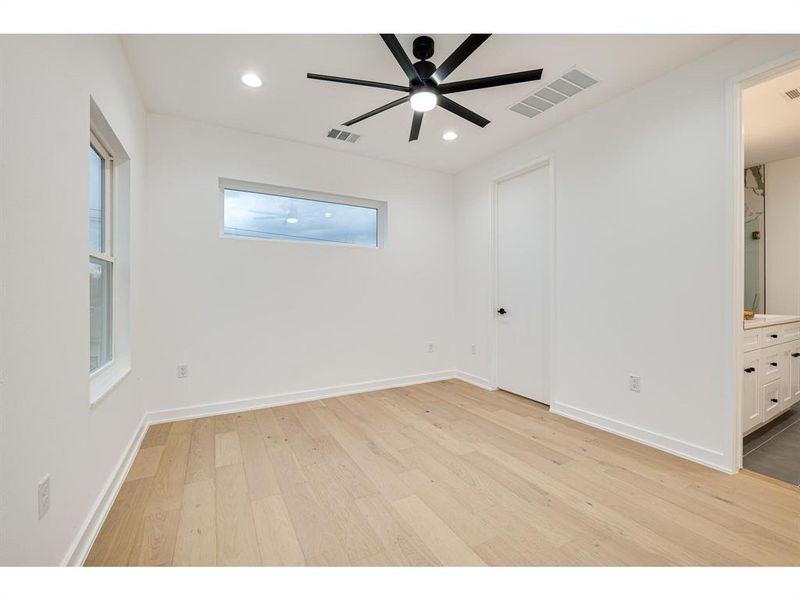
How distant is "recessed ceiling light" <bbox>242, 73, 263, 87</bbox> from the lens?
7.81 ft

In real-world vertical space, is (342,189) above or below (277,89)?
below

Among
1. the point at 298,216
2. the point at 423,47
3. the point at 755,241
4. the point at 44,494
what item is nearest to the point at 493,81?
the point at 423,47

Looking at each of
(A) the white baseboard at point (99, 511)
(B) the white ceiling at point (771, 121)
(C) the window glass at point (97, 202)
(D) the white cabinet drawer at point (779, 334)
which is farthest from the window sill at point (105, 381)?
(D) the white cabinet drawer at point (779, 334)

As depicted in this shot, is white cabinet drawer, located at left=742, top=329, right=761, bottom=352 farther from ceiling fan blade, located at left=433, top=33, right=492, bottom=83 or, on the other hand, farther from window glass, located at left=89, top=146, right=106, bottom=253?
window glass, located at left=89, top=146, right=106, bottom=253

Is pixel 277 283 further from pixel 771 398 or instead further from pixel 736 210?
pixel 771 398

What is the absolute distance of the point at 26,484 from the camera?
1.05 meters

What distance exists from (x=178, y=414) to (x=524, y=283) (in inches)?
135

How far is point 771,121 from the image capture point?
2941mm

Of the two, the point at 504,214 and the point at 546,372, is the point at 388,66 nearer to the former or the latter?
the point at 504,214

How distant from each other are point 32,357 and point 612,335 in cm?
325

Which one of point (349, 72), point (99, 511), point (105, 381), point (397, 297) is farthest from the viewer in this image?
point (397, 297)

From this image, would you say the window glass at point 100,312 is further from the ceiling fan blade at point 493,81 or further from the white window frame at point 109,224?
the ceiling fan blade at point 493,81

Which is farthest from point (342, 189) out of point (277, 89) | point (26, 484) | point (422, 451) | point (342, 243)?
point (26, 484)

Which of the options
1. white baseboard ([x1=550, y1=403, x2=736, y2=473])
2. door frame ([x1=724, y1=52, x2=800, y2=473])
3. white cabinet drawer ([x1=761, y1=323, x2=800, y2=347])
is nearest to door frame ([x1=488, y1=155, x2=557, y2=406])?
white baseboard ([x1=550, y1=403, x2=736, y2=473])
